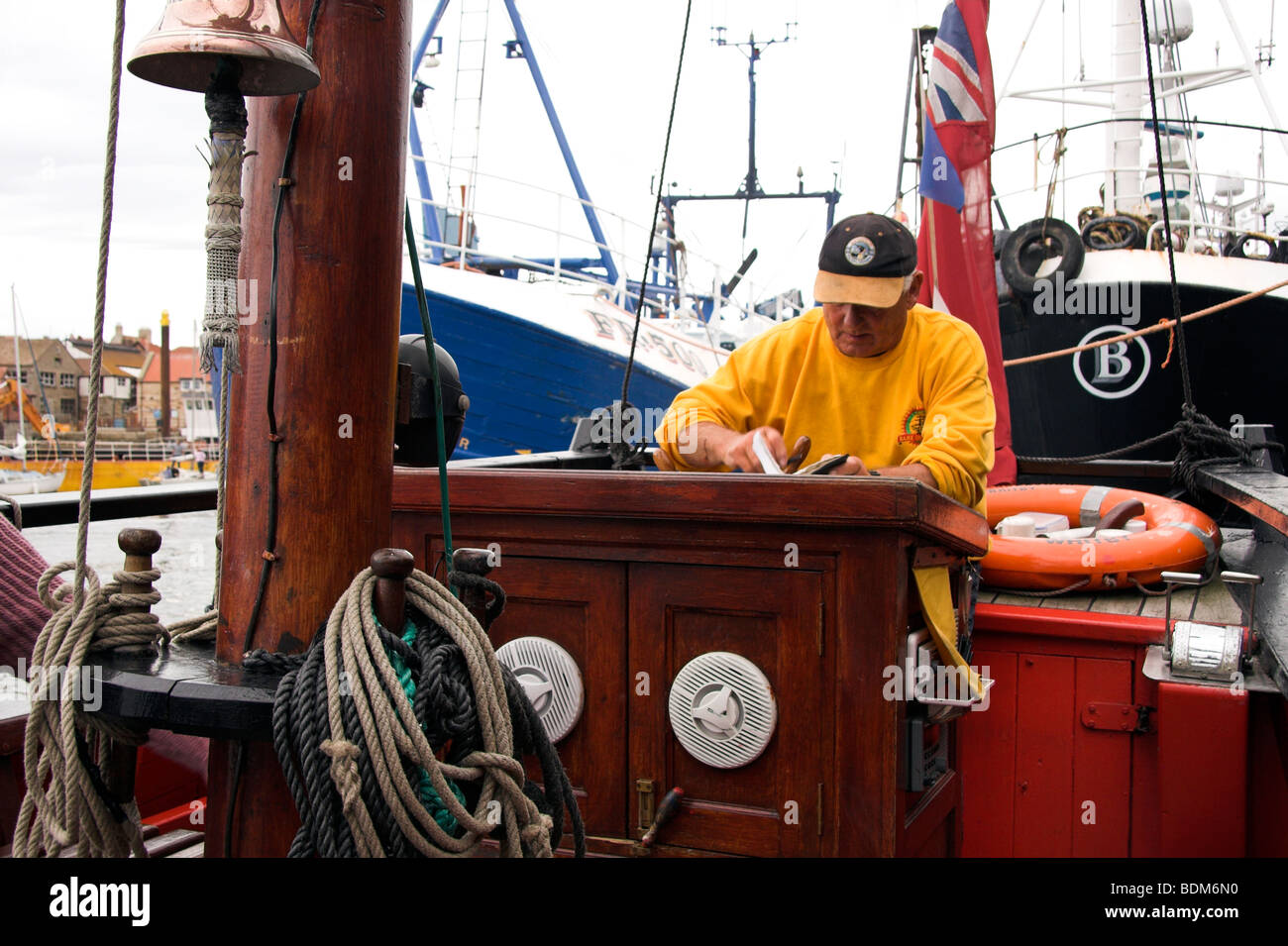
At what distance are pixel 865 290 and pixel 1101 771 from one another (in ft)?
4.92

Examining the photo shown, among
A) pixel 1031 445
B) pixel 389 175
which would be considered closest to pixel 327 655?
pixel 389 175

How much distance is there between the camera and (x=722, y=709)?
2207 mm

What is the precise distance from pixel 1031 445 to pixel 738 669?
331 inches

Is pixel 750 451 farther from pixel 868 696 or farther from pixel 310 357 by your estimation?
pixel 310 357

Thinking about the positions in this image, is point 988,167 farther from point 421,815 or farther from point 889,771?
point 421,815

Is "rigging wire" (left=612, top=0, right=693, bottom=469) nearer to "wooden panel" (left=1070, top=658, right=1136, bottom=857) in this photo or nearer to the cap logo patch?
the cap logo patch

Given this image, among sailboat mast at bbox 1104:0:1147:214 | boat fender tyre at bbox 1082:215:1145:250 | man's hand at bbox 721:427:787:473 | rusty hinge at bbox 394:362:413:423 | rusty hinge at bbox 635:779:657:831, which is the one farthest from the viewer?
sailboat mast at bbox 1104:0:1147:214

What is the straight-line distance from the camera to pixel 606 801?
2344 mm

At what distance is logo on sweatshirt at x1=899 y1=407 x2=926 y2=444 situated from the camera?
3.02m

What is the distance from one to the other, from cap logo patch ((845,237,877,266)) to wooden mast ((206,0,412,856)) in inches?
63.8

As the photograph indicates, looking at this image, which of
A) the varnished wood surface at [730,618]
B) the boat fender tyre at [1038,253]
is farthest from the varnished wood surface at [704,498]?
the boat fender tyre at [1038,253]
